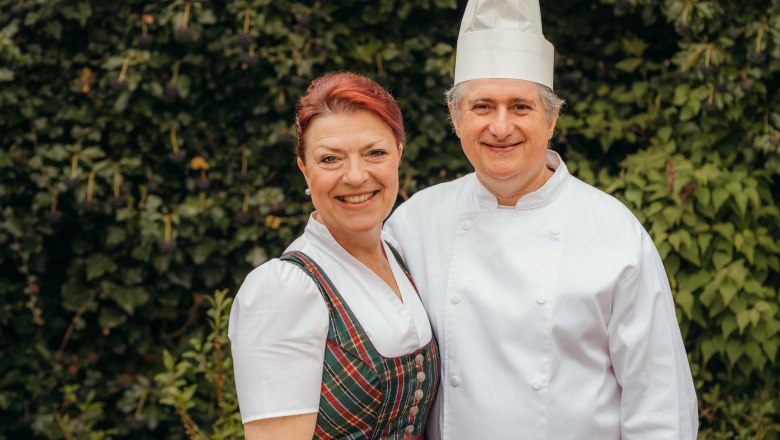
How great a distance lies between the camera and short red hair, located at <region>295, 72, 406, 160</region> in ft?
6.54

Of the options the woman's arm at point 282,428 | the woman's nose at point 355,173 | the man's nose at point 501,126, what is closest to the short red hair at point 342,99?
the woman's nose at point 355,173

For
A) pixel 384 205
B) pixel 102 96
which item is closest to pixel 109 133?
pixel 102 96

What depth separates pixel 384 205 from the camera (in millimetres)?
2102

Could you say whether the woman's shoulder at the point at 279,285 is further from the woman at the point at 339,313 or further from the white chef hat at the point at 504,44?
the white chef hat at the point at 504,44

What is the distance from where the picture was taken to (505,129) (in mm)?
2203

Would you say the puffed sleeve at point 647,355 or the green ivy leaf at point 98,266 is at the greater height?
the green ivy leaf at point 98,266

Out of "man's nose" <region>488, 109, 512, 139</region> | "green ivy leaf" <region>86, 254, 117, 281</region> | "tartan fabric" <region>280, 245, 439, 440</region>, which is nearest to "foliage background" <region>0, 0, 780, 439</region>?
"green ivy leaf" <region>86, 254, 117, 281</region>

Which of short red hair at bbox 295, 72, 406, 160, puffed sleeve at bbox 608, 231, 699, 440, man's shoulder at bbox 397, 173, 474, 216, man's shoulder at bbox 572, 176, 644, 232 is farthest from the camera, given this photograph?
man's shoulder at bbox 397, 173, 474, 216

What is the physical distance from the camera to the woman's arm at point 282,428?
6.05 ft

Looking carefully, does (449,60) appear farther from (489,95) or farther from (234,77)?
(489,95)

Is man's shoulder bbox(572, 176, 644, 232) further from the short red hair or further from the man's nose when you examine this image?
the short red hair

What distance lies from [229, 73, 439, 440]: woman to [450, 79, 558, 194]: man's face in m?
0.26

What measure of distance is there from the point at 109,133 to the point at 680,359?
2.65 metres

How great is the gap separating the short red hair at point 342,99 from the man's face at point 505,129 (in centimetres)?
29
